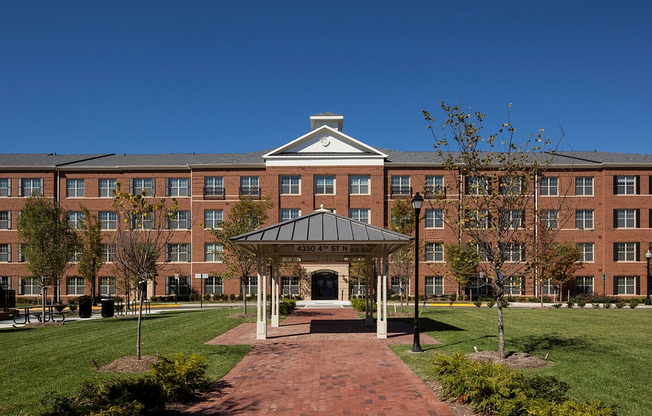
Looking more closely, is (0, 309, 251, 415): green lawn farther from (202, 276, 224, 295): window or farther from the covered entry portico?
(202, 276, 224, 295): window

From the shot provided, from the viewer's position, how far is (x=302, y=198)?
47.2 m

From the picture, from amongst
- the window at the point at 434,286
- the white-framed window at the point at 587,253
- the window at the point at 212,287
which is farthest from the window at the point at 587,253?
the window at the point at 212,287

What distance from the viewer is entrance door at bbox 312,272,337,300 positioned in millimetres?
48156

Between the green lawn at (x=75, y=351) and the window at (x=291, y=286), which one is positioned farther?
the window at (x=291, y=286)

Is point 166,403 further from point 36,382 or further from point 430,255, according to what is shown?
point 430,255

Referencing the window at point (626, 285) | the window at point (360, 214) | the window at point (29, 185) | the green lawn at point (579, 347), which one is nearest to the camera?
the green lawn at point (579, 347)

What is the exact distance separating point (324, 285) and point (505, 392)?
4043 cm

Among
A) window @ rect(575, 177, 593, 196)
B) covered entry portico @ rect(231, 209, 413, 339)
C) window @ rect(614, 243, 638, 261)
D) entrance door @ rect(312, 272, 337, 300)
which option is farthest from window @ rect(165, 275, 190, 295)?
window @ rect(614, 243, 638, 261)

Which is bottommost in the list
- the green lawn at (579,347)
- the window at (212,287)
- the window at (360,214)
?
the window at (212,287)

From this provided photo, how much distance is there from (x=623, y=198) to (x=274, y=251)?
129 feet

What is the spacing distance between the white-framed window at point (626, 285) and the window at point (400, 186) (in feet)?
66.2

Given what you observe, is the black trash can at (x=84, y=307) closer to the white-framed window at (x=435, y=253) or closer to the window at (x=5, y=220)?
the window at (x=5, y=220)

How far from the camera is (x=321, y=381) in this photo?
36.0ft

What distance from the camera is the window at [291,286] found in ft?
158
